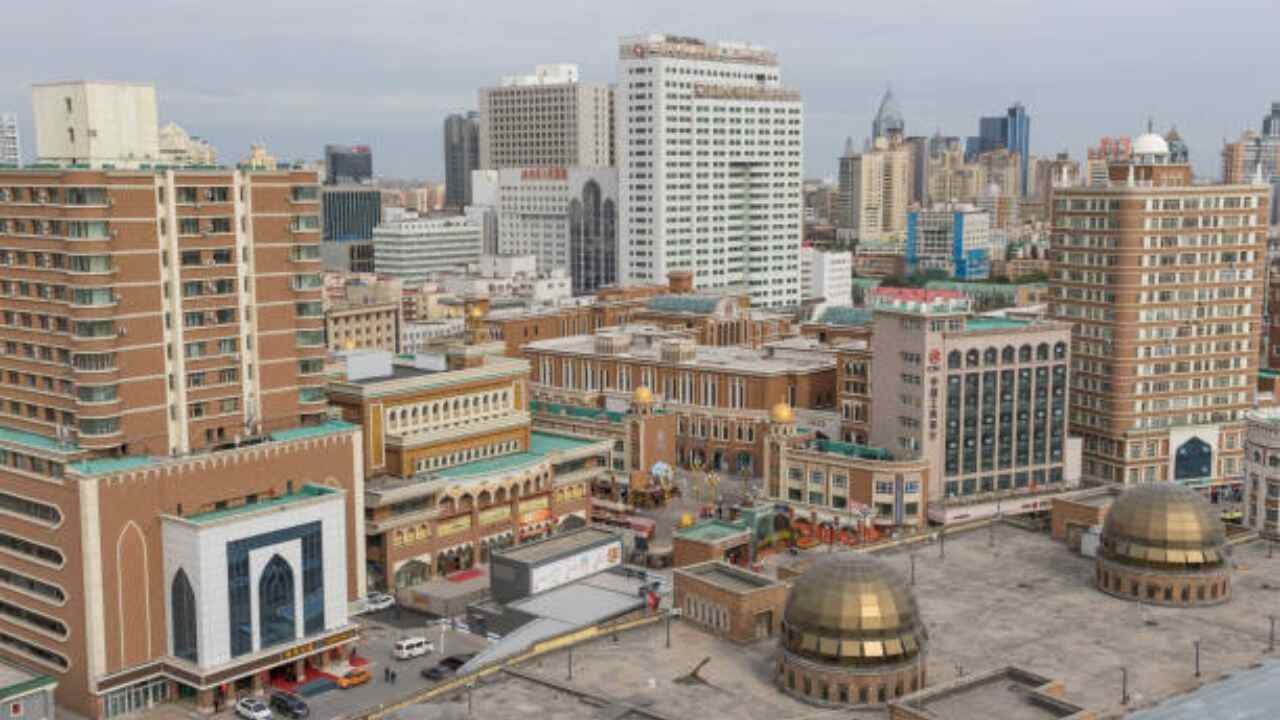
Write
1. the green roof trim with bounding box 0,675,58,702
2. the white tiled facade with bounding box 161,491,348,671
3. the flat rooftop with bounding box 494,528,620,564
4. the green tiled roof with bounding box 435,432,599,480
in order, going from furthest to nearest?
the green tiled roof with bounding box 435,432,599,480, the flat rooftop with bounding box 494,528,620,564, the white tiled facade with bounding box 161,491,348,671, the green roof trim with bounding box 0,675,58,702

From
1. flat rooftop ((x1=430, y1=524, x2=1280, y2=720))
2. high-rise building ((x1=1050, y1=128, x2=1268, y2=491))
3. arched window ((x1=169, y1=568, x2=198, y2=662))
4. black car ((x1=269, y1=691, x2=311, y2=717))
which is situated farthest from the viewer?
high-rise building ((x1=1050, y1=128, x2=1268, y2=491))

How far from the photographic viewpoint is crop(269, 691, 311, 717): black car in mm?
84750

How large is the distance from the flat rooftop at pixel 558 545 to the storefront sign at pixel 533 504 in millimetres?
10119

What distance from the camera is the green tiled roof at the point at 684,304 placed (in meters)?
187

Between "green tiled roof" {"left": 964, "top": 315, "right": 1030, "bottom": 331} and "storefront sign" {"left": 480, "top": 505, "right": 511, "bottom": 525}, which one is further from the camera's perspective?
"green tiled roof" {"left": 964, "top": 315, "right": 1030, "bottom": 331}

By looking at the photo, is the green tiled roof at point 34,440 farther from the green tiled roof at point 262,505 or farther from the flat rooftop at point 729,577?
the flat rooftop at point 729,577

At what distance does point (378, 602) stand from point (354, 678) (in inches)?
576

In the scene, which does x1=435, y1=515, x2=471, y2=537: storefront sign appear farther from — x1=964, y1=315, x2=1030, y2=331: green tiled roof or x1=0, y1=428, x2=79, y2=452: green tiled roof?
x1=964, y1=315, x2=1030, y2=331: green tiled roof

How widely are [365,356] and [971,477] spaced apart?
55517 millimetres

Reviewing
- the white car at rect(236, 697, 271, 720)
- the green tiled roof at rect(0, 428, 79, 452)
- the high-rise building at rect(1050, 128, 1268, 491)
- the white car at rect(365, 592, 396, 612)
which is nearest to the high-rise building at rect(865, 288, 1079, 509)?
the high-rise building at rect(1050, 128, 1268, 491)

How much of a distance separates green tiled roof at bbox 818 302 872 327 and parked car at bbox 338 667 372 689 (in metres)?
102

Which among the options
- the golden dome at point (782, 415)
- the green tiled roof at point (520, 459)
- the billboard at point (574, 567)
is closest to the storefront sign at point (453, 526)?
the green tiled roof at point (520, 459)

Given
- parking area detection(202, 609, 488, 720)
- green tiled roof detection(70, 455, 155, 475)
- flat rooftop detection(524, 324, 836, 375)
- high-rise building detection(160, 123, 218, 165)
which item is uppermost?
high-rise building detection(160, 123, 218, 165)

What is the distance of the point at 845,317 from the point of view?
18300 cm
